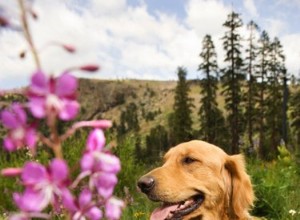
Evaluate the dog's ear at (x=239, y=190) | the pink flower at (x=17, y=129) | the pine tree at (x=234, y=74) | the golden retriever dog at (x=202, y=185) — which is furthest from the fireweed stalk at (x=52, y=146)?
the pine tree at (x=234, y=74)

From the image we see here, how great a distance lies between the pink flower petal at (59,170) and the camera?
0.93 metres

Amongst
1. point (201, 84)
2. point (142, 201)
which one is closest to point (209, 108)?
point (201, 84)

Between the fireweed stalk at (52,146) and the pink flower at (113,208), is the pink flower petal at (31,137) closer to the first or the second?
the fireweed stalk at (52,146)

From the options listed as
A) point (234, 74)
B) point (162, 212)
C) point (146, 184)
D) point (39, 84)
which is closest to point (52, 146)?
point (39, 84)

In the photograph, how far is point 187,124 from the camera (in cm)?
8844

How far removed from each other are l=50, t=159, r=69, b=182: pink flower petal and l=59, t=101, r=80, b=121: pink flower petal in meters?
0.09

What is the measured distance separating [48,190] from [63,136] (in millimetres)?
133

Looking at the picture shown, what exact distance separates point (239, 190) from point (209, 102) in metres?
76.6

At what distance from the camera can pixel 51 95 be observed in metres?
0.95

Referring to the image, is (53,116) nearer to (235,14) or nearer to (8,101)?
(8,101)

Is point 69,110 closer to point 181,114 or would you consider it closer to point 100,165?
point 100,165

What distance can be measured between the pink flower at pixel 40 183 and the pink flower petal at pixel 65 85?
13 cm

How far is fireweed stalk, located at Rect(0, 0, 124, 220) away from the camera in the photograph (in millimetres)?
937

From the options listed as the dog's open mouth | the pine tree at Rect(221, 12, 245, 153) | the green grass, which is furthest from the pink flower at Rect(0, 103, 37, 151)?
the pine tree at Rect(221, 12, 245, 153)
